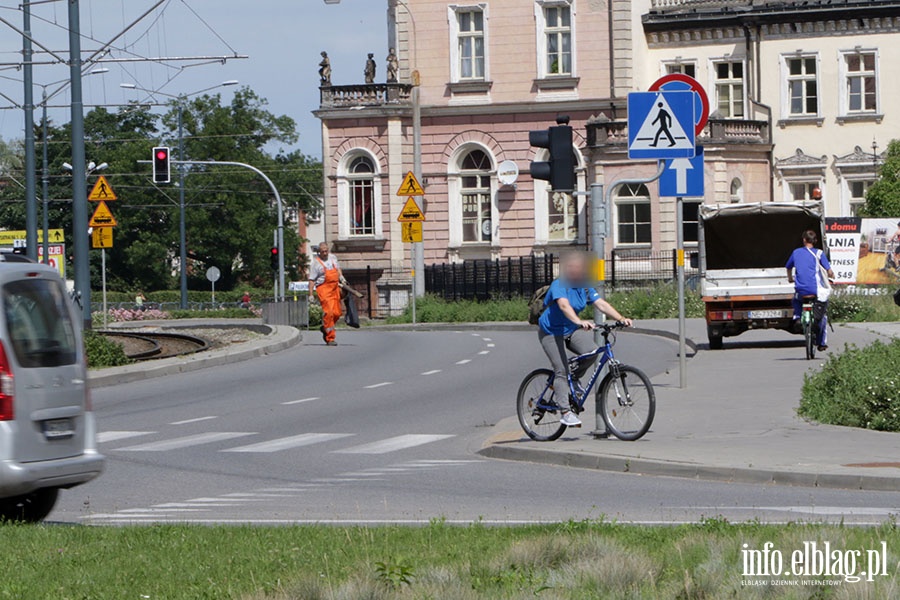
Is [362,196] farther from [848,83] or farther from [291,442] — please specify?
[291,442]

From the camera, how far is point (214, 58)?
3381cm

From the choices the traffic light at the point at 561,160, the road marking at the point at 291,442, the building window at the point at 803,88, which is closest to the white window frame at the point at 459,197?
the building window at the point at 803,88

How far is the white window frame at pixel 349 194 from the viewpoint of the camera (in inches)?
2441

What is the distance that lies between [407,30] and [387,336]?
24121 mm

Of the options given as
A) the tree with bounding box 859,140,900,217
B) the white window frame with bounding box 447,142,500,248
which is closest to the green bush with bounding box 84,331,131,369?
the tree with bounding box 859,140,900,217

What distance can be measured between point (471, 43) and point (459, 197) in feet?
18.5

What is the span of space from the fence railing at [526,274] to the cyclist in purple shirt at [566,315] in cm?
3612

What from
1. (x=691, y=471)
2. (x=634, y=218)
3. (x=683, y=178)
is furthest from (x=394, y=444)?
(x=634, y=218)

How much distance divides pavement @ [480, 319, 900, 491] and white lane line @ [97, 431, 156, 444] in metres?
3.88

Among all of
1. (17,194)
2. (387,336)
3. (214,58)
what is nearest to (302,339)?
(387,336)

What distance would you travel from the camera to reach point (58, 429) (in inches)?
427

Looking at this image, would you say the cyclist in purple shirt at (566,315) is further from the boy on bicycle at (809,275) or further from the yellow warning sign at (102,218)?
the yellow warning sign at (102,218)

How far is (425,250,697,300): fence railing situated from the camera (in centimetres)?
5253

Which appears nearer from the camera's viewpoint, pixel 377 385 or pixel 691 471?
pixel 691 471
